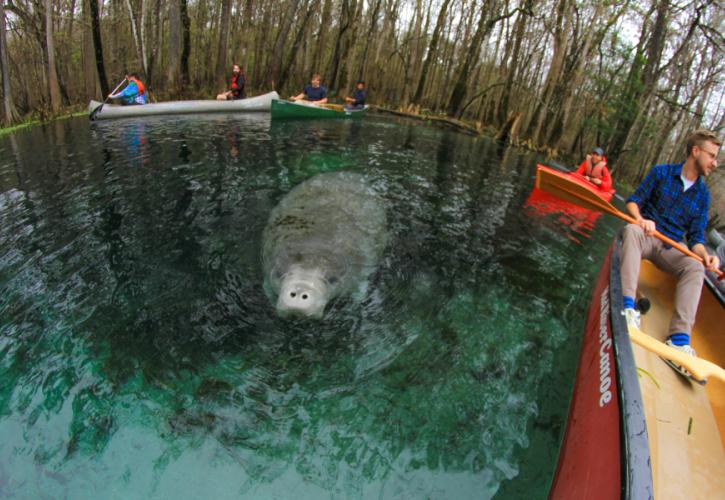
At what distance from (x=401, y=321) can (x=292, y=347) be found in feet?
3.35

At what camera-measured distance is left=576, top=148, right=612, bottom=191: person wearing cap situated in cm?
941

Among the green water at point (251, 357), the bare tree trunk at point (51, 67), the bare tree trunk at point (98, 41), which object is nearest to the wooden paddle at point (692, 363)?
the green water at point (251, 357)

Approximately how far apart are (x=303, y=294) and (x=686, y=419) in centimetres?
275

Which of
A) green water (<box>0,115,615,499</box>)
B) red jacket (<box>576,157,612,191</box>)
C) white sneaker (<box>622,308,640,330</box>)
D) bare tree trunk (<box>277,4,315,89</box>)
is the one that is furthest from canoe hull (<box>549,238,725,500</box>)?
bare tree trunk (<box>277,4,315,89</box>)

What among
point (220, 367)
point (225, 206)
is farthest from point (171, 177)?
point (220, 367)

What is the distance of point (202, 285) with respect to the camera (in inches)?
158

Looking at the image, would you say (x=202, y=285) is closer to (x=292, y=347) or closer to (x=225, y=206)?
(x=292, y=347)

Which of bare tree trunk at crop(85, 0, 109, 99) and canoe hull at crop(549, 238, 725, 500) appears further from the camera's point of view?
bare tree trunk at crop(85, 0, 109, 99)

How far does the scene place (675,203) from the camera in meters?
4.14

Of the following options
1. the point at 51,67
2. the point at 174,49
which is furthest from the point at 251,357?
the point at 174,49

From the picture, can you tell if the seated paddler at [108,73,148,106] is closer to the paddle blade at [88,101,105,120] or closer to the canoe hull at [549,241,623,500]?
the paddle blade at [88,101,105,120]

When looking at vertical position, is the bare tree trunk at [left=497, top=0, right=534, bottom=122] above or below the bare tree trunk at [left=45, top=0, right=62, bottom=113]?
above

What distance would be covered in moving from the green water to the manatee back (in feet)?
0.79

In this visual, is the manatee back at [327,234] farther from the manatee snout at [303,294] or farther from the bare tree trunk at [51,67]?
the bare tree trunk at [51,67]
